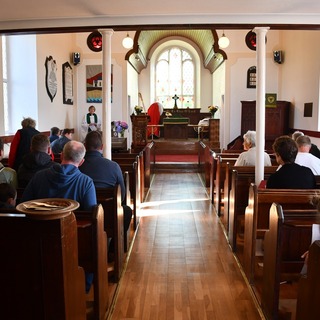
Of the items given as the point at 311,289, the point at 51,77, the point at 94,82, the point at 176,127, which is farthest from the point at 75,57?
the point at 311,289

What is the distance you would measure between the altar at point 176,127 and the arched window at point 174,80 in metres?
3.76

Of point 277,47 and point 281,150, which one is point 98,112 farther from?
point 281,150

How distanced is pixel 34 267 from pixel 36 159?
2407mm

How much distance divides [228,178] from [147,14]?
2289 mm

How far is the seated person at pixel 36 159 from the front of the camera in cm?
418

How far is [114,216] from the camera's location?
3553mm

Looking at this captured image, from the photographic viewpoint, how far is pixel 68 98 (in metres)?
11.9

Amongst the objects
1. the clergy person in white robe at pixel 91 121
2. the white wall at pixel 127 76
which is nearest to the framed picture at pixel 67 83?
the white wall at pixel 127 76

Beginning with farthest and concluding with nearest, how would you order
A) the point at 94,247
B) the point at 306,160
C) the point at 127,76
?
1. the point at 127,76
2. the point at 306,160
3. the point at 94,247

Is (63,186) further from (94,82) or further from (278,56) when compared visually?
(278,56)

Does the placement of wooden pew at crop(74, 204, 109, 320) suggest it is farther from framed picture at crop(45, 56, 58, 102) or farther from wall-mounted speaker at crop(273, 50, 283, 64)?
wall-mounted speaker at crop(273, 50, 283, 64)

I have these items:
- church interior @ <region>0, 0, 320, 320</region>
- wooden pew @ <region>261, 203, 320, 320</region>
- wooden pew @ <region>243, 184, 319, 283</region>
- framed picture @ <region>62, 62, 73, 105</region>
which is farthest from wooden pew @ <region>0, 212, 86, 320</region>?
framed picture @ <region>62, 62, 73, 105</region>

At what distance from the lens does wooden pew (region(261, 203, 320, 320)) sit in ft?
9.09

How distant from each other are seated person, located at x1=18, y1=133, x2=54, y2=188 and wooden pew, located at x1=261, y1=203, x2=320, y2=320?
7.73 ft
